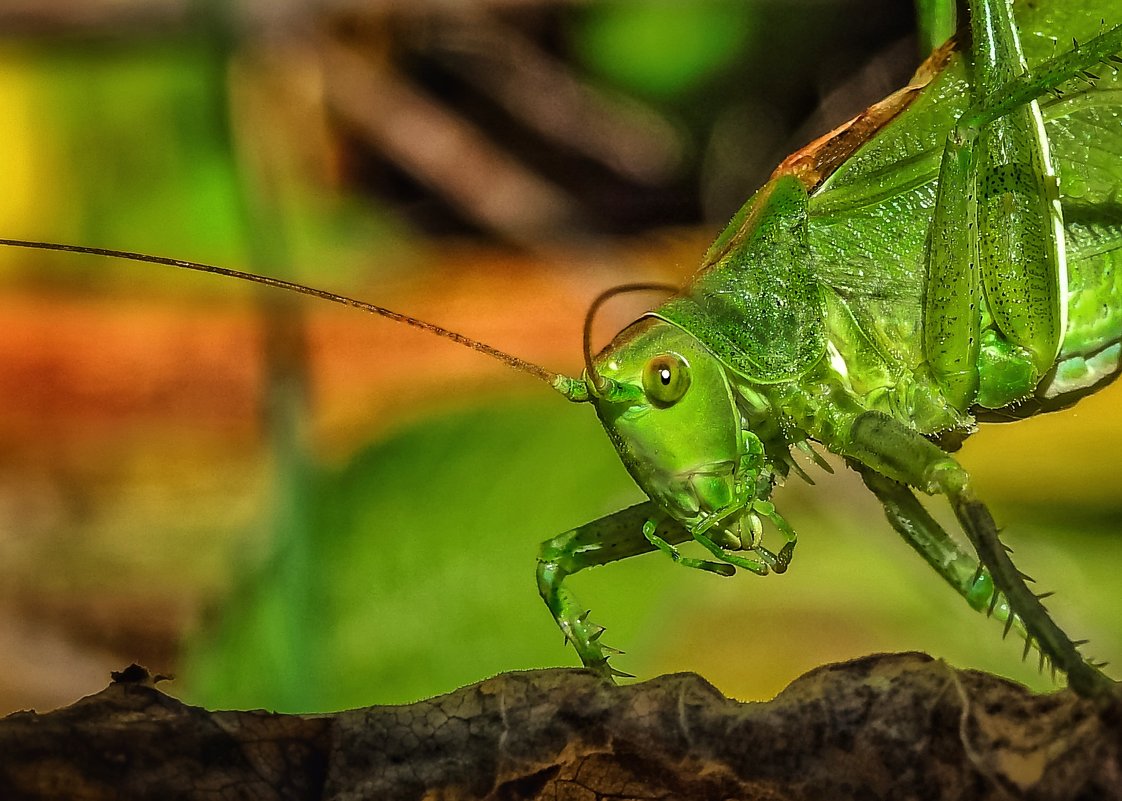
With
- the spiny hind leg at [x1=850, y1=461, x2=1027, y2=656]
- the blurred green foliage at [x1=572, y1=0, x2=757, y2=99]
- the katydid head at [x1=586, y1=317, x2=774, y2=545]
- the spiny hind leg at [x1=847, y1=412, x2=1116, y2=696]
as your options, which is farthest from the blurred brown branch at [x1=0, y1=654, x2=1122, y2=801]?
the blurred green foliage at [x1=572, y1=0, x2=757, y2=99]

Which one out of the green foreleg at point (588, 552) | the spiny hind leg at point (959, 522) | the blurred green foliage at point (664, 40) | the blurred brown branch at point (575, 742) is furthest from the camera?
the blurred green foliage at point (664, 40)

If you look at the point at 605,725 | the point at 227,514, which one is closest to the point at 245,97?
the point at 227,514

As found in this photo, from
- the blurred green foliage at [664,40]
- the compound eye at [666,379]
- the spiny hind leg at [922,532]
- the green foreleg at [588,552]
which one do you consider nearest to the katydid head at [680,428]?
the compound eye at [666,379]

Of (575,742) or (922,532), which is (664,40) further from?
(575,742)

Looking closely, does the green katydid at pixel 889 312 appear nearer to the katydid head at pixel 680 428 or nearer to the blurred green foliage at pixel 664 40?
the katydid head at pixel 680 428

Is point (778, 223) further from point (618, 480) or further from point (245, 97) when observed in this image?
point (245, 97)

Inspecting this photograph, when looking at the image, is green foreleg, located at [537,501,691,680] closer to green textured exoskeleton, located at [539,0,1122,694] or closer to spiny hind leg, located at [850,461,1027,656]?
green textured exoskeleton, located at [539,0,1122,694]

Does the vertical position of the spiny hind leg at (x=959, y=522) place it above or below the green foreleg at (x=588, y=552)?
below
